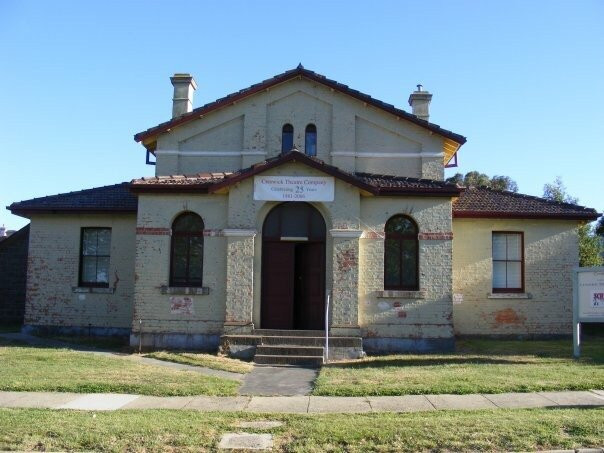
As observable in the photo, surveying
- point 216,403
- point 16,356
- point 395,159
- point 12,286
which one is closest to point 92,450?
point 216,403

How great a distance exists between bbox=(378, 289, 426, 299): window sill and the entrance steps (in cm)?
144

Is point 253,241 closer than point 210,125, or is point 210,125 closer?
point 253,241

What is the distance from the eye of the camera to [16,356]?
14383 millimetres

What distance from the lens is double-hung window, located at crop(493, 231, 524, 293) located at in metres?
19.1

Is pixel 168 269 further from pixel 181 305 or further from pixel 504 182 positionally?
pixel 504 182

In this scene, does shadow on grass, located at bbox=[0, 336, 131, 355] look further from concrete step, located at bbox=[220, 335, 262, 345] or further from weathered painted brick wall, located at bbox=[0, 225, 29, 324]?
weathered painted brick wall, located at bbox=[0, 225, 29, 324]

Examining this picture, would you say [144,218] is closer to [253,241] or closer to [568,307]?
[253,241]

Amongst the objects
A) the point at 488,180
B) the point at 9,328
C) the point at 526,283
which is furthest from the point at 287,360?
the point at 488,180

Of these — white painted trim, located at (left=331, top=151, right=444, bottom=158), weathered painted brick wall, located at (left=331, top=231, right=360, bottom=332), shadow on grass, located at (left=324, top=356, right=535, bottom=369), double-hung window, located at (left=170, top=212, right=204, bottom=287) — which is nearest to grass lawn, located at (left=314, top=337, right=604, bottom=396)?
shadow on grass, located at (left=324, top=356, right=535, bottom=369)

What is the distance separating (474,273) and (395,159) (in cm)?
426

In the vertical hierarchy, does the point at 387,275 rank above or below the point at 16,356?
above

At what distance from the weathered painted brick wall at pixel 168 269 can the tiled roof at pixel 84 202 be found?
A: 262 cm

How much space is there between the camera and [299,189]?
54.3 ft

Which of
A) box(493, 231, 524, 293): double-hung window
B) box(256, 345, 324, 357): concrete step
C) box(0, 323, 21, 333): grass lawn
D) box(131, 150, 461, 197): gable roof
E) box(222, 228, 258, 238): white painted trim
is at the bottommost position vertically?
box(0, 323, 21, 333): grass lawn
